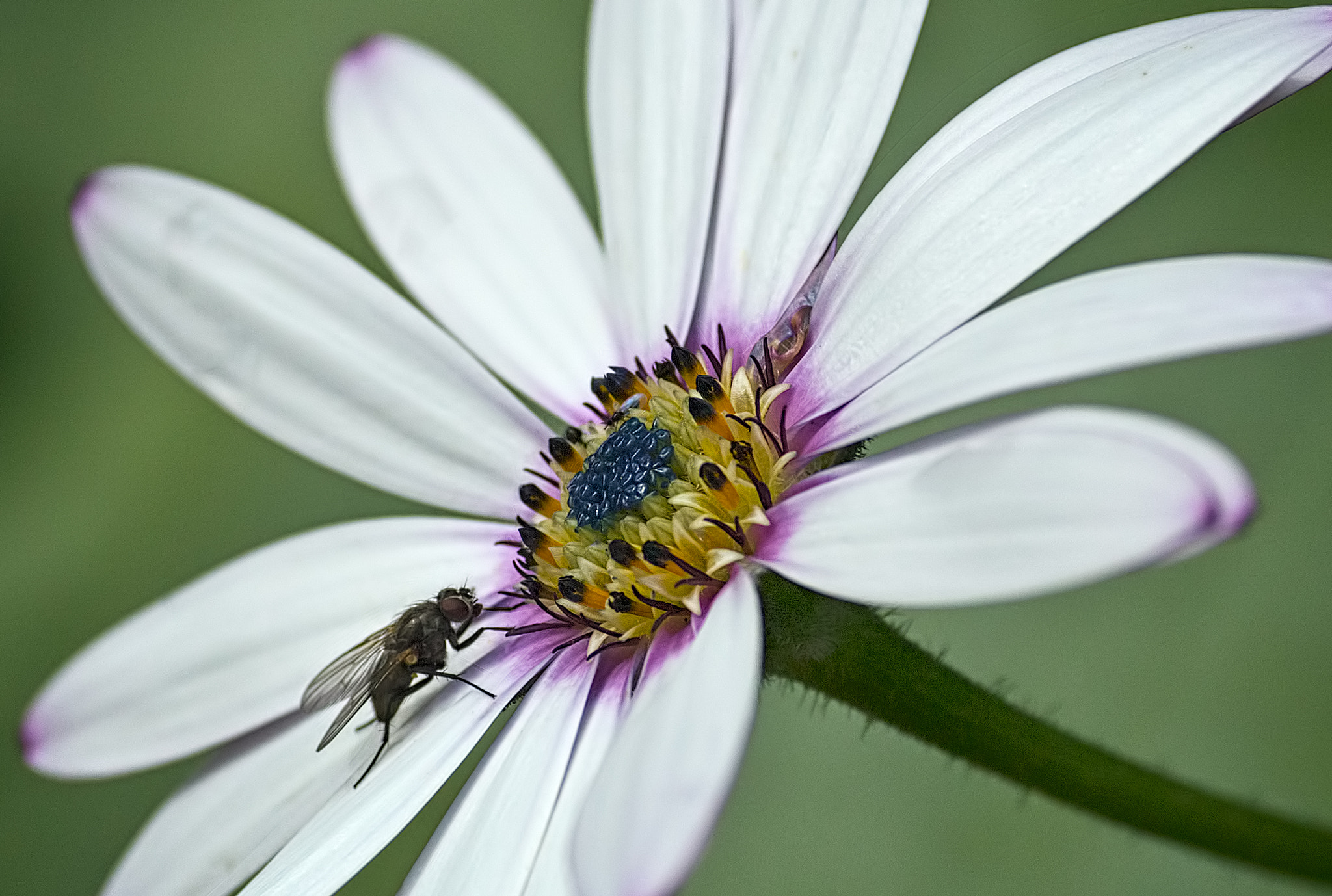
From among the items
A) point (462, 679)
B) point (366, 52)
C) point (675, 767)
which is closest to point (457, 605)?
point (462, 679)

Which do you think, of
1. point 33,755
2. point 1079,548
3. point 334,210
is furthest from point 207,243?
point 1079,548

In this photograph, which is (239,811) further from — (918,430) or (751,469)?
(918,430)

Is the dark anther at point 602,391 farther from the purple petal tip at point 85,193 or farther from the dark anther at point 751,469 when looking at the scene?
the purple petal tip at point 85,193

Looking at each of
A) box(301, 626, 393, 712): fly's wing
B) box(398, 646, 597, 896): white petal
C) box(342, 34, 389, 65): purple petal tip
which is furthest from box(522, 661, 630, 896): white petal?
box(342, 34, 389, 65): purple petal tip

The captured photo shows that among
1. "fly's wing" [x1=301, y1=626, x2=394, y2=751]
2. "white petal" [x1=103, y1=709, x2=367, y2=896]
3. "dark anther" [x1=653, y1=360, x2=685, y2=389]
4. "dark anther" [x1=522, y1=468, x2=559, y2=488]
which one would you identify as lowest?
"white petal" [x1=103, y1=709, x2=367, y2=896]

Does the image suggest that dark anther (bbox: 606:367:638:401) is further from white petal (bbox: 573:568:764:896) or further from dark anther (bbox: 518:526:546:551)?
white petal (bbox: 573:568:764:896)

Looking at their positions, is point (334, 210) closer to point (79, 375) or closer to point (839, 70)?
point (79, 375)
